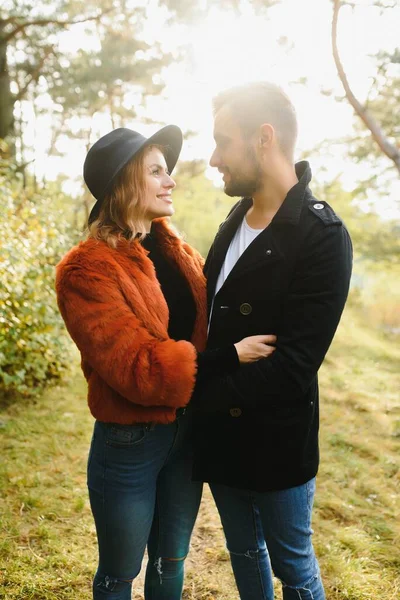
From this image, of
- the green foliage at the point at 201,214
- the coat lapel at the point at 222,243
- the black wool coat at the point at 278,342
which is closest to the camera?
the black wool coat at the point at 278,342

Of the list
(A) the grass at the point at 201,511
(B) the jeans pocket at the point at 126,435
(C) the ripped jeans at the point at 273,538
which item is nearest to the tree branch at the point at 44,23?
(A) the grass at the point at 201,511

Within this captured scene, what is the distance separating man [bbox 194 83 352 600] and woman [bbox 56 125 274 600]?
11 cm

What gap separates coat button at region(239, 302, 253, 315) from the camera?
5.99 ft

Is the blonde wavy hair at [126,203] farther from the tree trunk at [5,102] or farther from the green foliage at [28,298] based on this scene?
the tree trunk at [5,102]

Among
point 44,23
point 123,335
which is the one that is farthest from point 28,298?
point 44,23

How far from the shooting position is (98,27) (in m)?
8.77

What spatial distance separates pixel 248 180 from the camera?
189cm

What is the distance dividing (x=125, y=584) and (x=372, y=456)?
3.43 m

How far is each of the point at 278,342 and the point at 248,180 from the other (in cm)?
62

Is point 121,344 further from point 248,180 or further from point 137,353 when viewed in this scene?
point 248,180

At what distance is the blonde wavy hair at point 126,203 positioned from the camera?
1.97 m

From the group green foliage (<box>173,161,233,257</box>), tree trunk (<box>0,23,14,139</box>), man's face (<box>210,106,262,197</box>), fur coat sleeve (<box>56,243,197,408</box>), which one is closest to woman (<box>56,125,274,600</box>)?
fur coat sleeve (<box>56,243,197,408</box>)

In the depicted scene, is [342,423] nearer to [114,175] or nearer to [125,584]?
[125,584]

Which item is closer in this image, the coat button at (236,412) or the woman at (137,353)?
the woman at (137,353)
